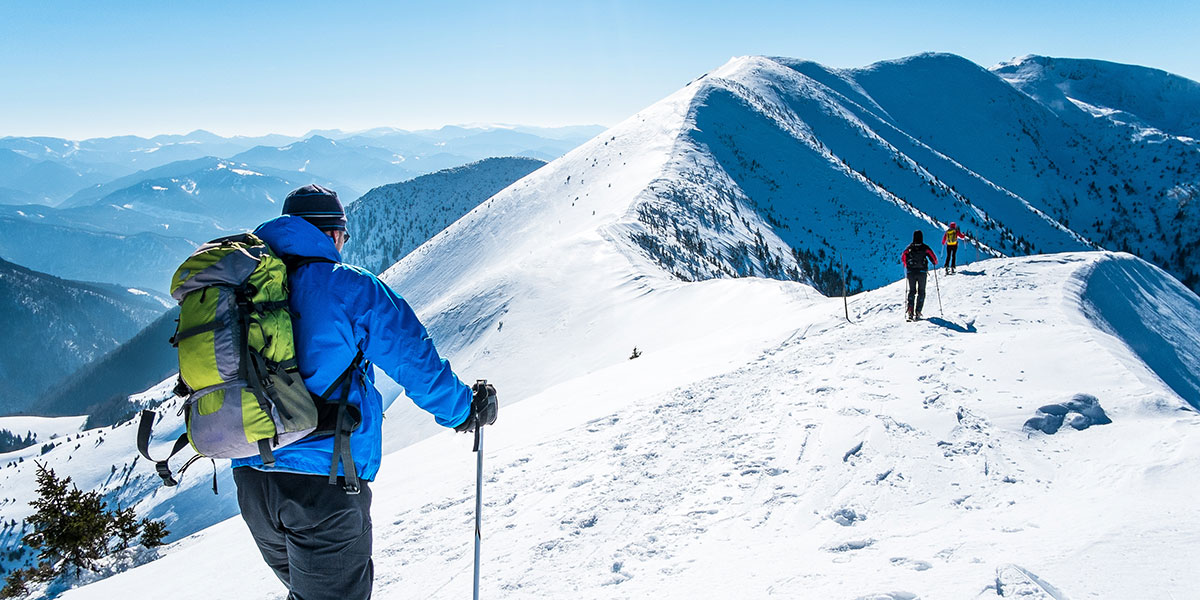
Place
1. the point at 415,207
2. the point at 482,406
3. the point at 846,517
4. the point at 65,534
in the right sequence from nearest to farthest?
the point at 482,406, the point at 846,517, the point at 65,534, the point at 415,207

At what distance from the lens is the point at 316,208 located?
3217mm

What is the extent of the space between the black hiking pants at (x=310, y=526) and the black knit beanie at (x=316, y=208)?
1.40 meters

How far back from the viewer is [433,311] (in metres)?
38.8

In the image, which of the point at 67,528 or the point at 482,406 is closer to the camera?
the point at 482,406

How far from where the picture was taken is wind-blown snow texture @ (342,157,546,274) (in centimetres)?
14238

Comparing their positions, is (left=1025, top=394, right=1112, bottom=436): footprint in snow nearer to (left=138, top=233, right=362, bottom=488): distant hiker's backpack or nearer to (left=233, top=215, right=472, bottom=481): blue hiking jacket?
(left=233, top=215, right=472, bottom=481): blue hiking jacket

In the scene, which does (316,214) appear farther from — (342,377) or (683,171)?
(683,171)

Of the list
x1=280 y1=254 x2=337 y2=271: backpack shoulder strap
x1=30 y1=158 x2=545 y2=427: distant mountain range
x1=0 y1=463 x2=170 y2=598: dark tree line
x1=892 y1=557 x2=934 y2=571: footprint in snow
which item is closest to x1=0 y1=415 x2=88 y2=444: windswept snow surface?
x1=30 y1=158 x2=545 y2=427: distant mountain range

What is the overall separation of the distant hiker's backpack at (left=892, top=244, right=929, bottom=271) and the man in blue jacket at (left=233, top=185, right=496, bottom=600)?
1228cm

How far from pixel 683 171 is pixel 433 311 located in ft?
110

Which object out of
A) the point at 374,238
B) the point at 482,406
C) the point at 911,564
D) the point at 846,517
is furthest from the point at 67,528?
the point at 374,238

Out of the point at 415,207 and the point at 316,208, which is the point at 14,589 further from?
the point at 415,207

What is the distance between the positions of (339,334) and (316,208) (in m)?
0.81

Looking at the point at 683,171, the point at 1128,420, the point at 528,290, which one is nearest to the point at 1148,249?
the point at 683,171
